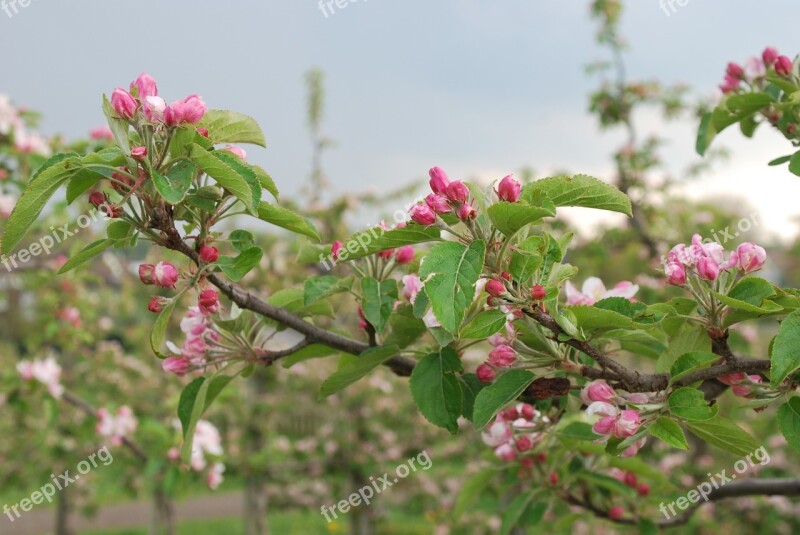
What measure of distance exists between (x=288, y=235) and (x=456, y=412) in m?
6.20

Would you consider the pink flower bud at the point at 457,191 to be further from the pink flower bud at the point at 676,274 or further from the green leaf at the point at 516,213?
the pink flower bud at the point at 676,274

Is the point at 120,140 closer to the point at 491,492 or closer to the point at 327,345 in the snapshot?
the point at 327,345

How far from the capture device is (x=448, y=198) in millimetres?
1097

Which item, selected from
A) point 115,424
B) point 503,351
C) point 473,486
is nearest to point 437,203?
point 503,351

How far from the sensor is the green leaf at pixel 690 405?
3.68ft

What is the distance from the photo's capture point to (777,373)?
1066 millimetres

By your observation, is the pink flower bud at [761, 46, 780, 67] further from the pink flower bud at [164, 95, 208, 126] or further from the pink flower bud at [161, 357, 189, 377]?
the pink flower bud at [161, 357, 189, 377]

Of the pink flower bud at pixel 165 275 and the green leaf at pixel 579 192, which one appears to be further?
the pink flower bud at pixel 165 275

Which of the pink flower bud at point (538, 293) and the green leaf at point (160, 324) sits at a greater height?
the green leaf at point (160, 324)

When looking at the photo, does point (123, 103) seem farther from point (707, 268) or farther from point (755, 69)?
point (755, 69)

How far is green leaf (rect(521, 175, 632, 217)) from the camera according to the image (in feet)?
3.62

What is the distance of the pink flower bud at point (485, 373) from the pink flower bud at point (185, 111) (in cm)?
67

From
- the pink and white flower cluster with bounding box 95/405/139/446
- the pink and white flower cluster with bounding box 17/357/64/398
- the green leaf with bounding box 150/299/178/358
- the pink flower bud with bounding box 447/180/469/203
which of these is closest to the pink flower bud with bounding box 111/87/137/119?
the green leaf with bounding box 150/299/178/358

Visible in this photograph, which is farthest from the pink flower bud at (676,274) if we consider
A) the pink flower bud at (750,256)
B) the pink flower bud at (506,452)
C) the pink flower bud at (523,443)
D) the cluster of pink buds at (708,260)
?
the pink flower bud at (506,452)
